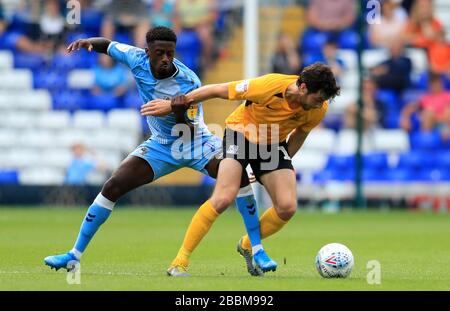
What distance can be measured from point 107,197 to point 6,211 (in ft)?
36.7

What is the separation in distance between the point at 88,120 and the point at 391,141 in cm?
663

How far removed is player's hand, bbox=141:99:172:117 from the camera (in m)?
9.52

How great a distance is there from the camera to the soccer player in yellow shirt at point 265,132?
9398 millimetres

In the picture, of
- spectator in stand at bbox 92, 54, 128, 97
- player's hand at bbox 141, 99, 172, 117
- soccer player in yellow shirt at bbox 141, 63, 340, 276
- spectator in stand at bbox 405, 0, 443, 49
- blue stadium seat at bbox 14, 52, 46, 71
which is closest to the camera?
soccer player in yellow shirt at bbox 141, 63, 340, 276

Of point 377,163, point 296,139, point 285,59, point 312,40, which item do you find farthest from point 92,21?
point 296,139

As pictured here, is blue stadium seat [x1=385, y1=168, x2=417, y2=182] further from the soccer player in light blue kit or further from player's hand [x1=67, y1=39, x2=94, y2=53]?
player's hand [x1=67, y1=39, x2=94, y2=53]

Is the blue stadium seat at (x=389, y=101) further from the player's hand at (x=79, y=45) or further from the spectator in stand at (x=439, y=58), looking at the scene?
the player's hand at (x=79, y=45)

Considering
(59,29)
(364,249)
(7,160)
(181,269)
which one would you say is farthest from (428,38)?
(181,269)

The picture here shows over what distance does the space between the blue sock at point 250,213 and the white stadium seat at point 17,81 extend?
15042 mm

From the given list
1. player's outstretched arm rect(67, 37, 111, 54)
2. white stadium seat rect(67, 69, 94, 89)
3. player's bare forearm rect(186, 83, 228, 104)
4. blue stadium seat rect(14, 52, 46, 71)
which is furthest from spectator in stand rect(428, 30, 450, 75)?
player's bare forearm rect(186, 83, 228, 104)

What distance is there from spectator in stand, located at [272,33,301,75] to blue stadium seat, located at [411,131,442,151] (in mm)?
3036

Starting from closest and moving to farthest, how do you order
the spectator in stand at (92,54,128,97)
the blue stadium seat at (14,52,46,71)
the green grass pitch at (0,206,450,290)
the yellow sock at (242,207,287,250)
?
the green grass pitch at (0,206,450,290) < the yellow sock at (242,207,287,250) < the spectator in stand at (92,54,128,97) < the blue stadium seat at (14,52,46,71)

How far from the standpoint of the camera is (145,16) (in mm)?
23688

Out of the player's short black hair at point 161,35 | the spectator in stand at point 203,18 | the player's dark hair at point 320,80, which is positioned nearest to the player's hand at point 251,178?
the player's dark hair at point 320,80
